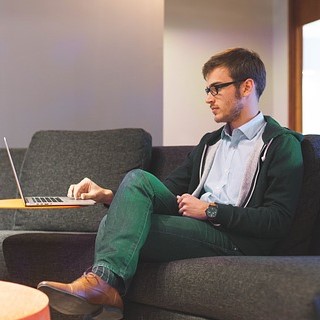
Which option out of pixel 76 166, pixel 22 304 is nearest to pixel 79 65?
pixel 76 166

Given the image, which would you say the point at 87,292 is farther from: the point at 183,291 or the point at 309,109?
the point at 309,109

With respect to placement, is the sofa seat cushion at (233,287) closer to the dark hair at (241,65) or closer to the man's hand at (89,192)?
the man's hand at (89,192)

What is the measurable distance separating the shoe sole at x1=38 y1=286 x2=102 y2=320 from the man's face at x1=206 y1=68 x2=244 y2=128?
0.79m

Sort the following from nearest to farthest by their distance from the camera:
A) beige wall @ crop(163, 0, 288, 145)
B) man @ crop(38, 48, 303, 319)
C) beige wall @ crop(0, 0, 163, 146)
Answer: man @ crop(38, 48, 303, 319) → beige wall @ crop(0, 0, 163, 146) → beige wall @ crop(163, 0, 288, 145)

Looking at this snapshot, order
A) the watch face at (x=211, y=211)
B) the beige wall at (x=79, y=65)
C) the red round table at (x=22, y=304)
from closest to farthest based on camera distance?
the red round table at (x=22, y=304), the watch face at (x=211, y=211), the beige wall at (x=79, y=65)

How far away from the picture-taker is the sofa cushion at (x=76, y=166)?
266 cm

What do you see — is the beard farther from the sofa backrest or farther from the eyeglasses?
the sofa backrest

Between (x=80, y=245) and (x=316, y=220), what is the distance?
0.87m

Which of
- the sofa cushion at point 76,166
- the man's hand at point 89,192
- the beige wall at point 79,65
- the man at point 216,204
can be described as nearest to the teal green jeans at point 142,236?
the man at point 216,204

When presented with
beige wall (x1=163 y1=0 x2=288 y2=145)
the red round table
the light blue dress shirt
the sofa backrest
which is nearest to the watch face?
the light blue dress shirt

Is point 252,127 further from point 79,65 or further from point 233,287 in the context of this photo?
point 79,65

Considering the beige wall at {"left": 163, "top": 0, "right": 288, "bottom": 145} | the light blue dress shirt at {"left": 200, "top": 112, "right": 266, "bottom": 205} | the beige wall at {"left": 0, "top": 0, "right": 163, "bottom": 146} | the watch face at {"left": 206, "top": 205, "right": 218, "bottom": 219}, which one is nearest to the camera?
the watch face at {"left": 206, "top": 205, "right": 218, "bottom": 219}

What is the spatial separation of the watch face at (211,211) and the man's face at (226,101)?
375 mm

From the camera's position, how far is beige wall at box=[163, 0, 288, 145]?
5547 mm
